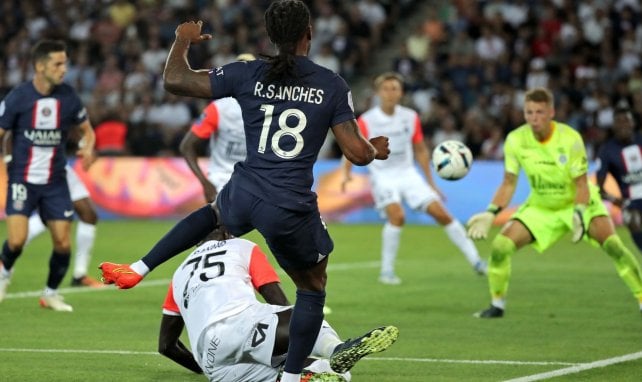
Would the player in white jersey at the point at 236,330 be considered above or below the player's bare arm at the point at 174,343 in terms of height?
above

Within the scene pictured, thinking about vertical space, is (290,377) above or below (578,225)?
below

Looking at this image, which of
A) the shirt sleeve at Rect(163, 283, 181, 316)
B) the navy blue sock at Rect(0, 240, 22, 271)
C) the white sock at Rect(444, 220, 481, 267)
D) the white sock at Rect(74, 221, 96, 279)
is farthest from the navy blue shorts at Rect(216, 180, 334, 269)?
the white sock at Rect(444, 220, 481, 267)

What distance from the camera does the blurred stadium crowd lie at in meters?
23.8

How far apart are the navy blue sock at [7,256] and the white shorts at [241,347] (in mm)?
5188

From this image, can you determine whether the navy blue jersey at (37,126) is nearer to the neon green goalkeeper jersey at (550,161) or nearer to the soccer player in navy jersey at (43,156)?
the soccer player in navy jersey at (43,156)

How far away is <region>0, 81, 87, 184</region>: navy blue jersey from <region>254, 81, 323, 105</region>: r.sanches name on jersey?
5.46m

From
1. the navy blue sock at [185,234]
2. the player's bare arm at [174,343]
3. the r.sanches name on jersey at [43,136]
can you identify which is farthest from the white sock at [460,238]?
the navy blue sock at [185,234]

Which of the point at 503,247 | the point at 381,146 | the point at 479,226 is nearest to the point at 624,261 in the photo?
the point at 503,247

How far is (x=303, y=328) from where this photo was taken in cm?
707

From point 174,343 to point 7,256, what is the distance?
4504mm

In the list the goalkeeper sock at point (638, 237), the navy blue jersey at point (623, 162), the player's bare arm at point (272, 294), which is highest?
the navy blue jersey at point (623, 162)

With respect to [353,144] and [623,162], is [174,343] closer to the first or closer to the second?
[353,144]

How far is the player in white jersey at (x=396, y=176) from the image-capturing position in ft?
48.6

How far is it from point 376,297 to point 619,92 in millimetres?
12009
